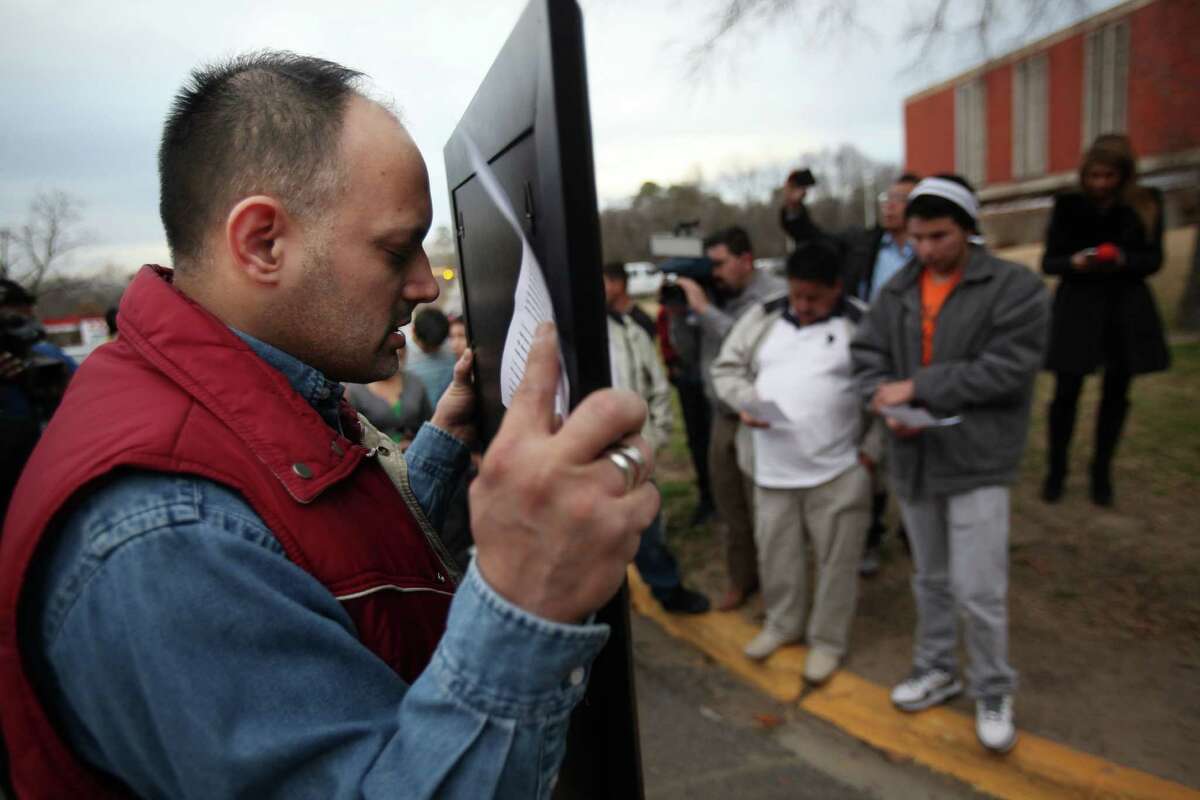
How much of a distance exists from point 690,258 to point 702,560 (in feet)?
6.61

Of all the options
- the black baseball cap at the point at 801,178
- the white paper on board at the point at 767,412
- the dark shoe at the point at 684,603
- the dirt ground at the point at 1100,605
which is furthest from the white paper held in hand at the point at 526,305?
the black baseball cap at the point at 801,178

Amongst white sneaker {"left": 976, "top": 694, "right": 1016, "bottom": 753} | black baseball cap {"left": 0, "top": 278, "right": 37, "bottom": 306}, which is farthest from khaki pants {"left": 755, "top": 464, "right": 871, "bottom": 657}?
black baseball cap {"left": 0, "top": 278, "right": 37, "bottom": 306}

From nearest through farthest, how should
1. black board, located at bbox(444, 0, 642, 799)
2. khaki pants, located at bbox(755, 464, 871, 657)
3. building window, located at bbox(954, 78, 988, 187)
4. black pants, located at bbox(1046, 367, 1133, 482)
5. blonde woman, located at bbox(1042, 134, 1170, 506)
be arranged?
black board, located at bbox(444, 0, 642, 799) < khaki pants, located at bbox(755, 464, 871, 657) < blonde woman, located at bbox(1042, 134, 1170, 506) < black pants, located at bbox(1046, 367, 1133, 482) < building window, located at bbox(954, 78, 988, 187)

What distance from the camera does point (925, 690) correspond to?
3109 millimetres

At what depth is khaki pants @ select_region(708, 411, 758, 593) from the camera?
427 centimetres

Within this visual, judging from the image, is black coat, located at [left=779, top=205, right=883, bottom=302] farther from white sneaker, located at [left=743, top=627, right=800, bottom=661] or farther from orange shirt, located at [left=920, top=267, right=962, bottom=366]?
white sneaker, located at [left=743, top=627, right=800, bottom=661]

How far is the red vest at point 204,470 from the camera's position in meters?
0.78

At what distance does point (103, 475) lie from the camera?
0.77m

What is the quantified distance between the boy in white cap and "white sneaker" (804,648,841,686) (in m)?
0.71

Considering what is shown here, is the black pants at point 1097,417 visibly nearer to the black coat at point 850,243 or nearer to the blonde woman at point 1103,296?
the blonde woman at point 1103,296

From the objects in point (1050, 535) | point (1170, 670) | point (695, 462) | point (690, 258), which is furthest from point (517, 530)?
point (695, 462)

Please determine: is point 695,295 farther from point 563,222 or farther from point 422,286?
point 563,222

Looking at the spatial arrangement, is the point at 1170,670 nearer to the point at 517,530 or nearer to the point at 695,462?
the point at 695,462

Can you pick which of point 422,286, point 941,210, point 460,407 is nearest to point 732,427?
point 941,210
